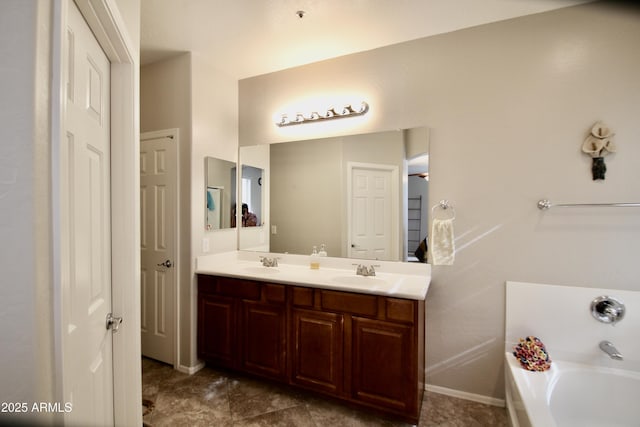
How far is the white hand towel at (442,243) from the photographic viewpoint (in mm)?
2068

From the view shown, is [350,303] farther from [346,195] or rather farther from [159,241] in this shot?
[159,241]

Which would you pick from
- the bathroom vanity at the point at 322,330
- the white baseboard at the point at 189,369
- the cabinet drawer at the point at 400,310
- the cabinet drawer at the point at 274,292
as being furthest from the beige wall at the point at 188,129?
the cabinet drawer at the point at 400,310

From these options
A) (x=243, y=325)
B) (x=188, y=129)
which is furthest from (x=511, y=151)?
(x=188, y=129)

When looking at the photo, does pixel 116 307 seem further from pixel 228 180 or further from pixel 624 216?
pixel 624 216

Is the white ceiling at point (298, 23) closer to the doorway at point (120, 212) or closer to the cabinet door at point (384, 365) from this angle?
the doorway at point (120, 212)

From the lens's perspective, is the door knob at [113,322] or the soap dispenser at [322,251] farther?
the soap dispenser at [322,251]

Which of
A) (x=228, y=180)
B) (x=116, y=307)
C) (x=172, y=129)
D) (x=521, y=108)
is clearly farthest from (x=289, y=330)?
(x=521, y=108)

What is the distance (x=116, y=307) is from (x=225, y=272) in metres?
1.10

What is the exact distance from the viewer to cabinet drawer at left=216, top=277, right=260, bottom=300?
2.21m

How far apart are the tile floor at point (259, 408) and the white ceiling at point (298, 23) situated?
2672 mm

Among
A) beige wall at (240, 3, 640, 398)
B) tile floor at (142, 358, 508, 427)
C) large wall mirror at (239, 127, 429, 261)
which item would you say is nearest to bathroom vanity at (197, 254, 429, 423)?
tile floor at (142, 358, 508, 427)

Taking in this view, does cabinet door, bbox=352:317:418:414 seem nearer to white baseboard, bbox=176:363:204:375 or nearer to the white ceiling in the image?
white baseboard, bbox=176:363:204:375

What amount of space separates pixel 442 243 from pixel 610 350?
1098 millimetres

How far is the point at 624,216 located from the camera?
69.2 inches
